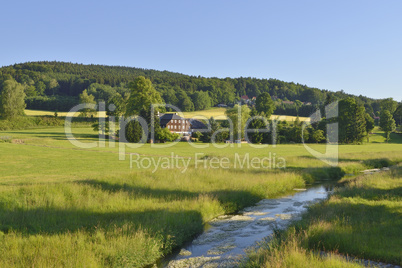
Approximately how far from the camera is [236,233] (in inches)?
574

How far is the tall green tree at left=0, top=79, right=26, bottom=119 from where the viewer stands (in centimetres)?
8731

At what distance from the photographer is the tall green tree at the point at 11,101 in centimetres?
8731

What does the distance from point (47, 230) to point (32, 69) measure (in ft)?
682

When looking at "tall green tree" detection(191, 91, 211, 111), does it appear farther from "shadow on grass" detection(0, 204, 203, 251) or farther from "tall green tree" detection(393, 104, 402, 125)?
"shadow on grass" detection(0, 204, 203, 251)

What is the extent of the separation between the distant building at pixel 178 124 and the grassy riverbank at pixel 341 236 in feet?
276

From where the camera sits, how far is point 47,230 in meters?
11.7

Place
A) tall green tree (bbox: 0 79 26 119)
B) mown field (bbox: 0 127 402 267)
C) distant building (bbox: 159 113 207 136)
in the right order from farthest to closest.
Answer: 1. distant building (bbox: 159 113 207 136)
2. tall green tree (bbox: 0 79 26 119)
3. mown field (bbox: 0 127 402 267)

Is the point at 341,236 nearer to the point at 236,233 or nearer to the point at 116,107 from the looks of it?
the point at 236,233

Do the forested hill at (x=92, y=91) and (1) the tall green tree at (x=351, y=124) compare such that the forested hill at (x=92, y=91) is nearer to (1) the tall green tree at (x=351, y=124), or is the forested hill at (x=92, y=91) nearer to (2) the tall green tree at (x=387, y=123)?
(2) the tall green tree at (x=387, y=123)

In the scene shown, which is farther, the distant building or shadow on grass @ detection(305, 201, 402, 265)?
the distant building

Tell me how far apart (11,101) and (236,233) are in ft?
302

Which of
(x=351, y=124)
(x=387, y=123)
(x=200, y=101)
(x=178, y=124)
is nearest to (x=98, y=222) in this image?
(x=351, y=124)

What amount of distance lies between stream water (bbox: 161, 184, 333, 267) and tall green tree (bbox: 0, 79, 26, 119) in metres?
88.2

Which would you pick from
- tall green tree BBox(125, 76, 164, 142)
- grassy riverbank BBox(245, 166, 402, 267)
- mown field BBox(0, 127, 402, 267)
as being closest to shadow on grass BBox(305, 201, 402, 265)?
grassy riverbank BBox(245, 166, 402, 267)
